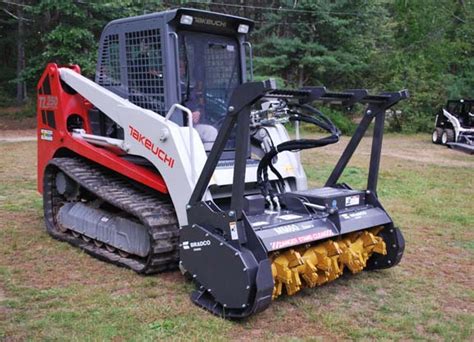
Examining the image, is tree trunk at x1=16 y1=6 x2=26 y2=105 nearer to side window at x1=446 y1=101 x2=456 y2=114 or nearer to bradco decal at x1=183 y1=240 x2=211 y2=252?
side window at x1=446 y1=101 x2=456 y2=114

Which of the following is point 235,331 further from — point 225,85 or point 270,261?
point 225,85

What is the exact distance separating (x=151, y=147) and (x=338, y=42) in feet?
66.9

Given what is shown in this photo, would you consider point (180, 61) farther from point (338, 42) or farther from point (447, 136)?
point (338, 42)

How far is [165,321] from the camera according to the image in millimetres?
4352

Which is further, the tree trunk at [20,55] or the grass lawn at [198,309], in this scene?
the tree trunk at [20,55]

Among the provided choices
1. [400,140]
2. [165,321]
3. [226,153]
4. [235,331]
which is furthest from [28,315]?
[400,140]

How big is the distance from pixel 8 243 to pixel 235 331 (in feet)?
11.1

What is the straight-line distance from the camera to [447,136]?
20047mm

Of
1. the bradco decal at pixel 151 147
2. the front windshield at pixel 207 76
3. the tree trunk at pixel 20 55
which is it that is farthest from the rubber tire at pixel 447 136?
the bradco decal at pixel 151 147

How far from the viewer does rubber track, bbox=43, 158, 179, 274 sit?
5.22m

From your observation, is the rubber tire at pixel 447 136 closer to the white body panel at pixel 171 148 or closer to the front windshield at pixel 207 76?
the white body panel at pixel 171 148

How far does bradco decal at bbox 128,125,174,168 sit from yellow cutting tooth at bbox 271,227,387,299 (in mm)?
1271

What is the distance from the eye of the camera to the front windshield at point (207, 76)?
5.75 metres

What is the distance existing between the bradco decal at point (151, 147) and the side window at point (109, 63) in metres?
0.87
